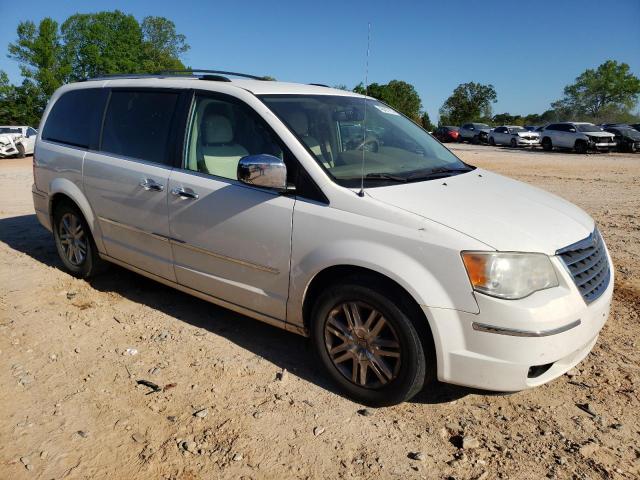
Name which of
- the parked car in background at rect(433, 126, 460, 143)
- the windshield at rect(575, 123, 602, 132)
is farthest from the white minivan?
the parked car in background at rect(433, 126, 460, 143)

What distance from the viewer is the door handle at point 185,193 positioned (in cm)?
367

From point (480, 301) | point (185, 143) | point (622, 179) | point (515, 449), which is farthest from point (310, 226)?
point (622, 179)

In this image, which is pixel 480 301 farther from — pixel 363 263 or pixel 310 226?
pixel 310 226

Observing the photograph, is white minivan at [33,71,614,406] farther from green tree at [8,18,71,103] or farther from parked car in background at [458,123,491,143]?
green tree at [8,18,71,103]

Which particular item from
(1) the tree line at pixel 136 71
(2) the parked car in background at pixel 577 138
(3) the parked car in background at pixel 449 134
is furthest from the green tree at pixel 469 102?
(2) the parked car in background at pixel 577 138

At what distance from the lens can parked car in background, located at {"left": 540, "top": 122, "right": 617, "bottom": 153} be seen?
27.5m

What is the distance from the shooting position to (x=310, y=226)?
3096mm

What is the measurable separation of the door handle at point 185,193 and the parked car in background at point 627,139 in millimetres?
30169

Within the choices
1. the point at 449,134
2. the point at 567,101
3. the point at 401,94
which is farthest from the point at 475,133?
the point at 567,101

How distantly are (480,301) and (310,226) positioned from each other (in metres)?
1.06

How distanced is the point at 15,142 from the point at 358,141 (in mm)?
22949

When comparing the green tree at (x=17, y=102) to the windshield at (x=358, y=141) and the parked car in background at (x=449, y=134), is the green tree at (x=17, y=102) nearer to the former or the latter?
the parked car in background at (x=449, y=134)

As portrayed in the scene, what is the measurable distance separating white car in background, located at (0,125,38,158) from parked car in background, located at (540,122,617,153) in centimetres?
2663

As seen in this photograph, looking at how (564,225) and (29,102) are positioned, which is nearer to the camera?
(564,225)
